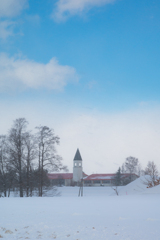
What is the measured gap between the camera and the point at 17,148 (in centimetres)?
2744

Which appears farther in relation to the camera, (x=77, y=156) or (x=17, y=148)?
(x=77, y=156)

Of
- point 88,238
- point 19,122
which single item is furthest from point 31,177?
point 88,238

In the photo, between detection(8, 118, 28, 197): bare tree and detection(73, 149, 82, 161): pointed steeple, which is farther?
detection(73, 149, 82, 161): pointed steeple

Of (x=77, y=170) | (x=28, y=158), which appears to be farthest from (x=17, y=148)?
(x=77, y=170)

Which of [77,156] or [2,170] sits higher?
[77,156]

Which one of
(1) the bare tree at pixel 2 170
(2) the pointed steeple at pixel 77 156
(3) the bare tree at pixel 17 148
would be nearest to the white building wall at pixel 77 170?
(2) the pointed steeple at pixel 77 156

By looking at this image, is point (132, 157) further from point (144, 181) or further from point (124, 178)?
point (144, 181)

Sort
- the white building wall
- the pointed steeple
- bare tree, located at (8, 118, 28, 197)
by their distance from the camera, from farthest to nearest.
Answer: the pointed steeple
the white building wall
bare tree, located at (8, 118, 28, 197)

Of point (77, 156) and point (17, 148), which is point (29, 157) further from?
point (77, 156)

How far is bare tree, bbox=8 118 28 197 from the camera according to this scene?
27.1m

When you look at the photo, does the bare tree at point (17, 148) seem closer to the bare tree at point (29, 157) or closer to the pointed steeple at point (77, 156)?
the bare tree at point (29, 157)

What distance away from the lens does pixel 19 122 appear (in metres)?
28.1

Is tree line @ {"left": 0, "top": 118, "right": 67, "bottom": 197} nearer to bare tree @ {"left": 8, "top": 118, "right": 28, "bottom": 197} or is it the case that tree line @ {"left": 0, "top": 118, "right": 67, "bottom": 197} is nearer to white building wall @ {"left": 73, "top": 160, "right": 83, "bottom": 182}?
bare tree @ {"left": 8, "top": 118, "right": 28, "bottom": 197}

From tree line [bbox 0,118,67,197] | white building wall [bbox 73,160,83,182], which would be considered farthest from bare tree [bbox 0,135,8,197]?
white building wall [bbox 73,160,83,182]
